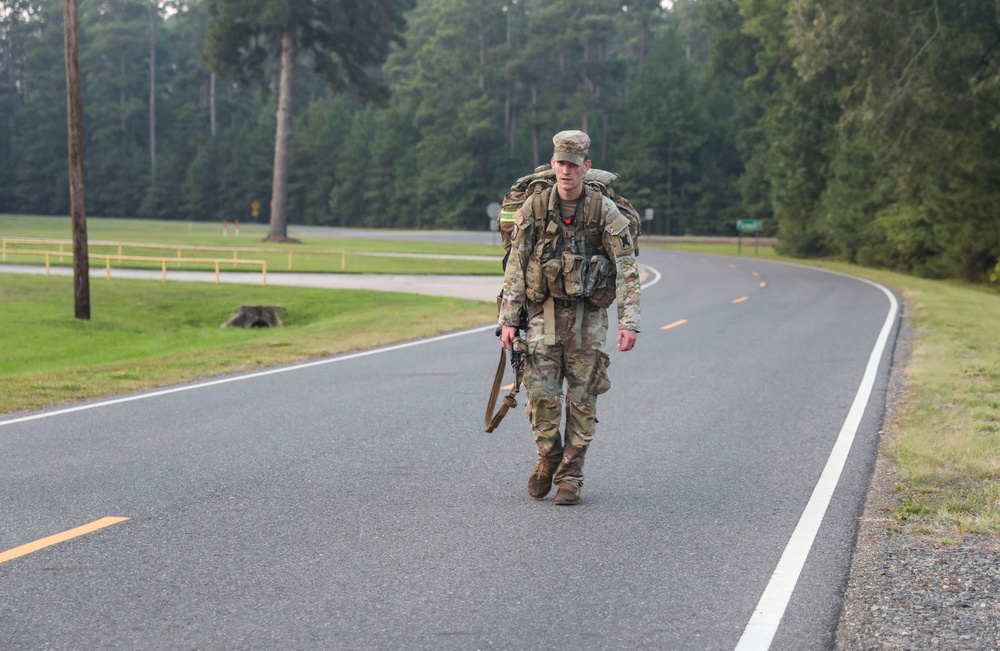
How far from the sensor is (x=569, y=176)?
6832 millimetres

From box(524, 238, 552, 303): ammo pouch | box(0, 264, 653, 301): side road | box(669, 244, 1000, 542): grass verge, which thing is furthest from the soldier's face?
box(0, 264, 653, 301): side road

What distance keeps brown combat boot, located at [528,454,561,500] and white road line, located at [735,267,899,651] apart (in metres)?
1.44

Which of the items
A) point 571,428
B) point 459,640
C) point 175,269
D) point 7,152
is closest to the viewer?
point 459,640

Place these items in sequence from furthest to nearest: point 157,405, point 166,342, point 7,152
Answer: point 7,152
point 166,342
point 157,405

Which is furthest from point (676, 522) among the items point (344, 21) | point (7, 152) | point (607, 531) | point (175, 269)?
point (7, 152)

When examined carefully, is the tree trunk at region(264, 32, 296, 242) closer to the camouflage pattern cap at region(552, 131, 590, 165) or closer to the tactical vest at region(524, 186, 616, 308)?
the tactical vest at region(524, 186, 616, 308)

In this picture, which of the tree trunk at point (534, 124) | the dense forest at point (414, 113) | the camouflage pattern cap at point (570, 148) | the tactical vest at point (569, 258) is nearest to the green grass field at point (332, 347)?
the tactical vest at point (569, 258)

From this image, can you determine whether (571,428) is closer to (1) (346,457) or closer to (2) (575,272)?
(2) (575,272)

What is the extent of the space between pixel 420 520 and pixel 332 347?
1036cm

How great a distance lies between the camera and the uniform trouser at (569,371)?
23.0 ft

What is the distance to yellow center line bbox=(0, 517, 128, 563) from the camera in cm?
584

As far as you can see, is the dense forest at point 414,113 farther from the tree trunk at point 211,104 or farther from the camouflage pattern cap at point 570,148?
the camouflage pattern cap at point 570,148

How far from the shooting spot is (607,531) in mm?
6531

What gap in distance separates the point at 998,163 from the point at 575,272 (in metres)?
31.1
